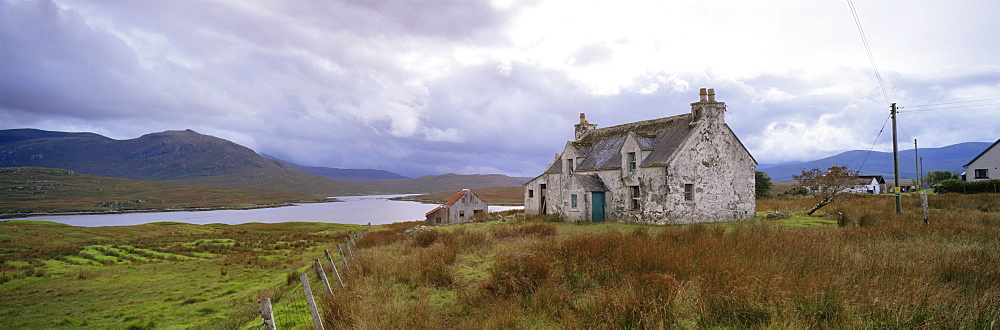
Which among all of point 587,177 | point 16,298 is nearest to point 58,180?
point 16,298

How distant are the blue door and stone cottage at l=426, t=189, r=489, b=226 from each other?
67.5 ft

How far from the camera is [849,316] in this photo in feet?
15.3

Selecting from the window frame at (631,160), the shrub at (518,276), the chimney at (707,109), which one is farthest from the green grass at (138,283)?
the chimney at (707,109)

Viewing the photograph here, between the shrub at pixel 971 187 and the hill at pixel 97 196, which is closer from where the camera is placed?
the shrub at pixel 971 187

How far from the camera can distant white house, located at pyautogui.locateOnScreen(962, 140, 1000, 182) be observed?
46.2 m

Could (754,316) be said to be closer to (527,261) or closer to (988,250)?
(527,261)

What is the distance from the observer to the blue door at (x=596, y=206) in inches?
1010

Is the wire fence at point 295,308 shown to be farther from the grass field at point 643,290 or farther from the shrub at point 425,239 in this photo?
the shrub at point 425,239

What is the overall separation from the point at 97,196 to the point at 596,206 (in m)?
212

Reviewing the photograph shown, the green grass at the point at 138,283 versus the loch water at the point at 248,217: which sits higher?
the green grass at the point at 138,283

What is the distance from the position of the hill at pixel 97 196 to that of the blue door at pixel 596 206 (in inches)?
6209

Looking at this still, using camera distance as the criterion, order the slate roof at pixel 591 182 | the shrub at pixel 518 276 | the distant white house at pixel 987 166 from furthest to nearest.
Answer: the distant white house at pixel 987 166, the slate roof at pixel 591 182, the shrub at pixel 518 276

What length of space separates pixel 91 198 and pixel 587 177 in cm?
20490

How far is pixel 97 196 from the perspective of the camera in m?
162
